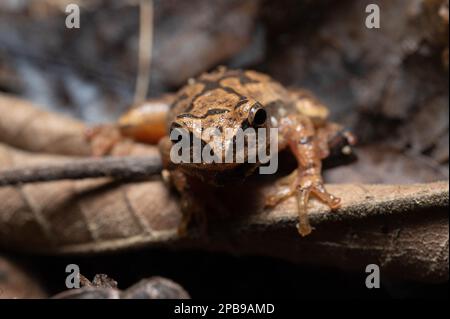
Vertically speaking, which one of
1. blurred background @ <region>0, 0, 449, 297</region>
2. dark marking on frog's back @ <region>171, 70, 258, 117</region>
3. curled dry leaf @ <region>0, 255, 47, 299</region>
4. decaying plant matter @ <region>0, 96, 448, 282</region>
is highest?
blurred background @ <region>0, 0, 449, 297</region>

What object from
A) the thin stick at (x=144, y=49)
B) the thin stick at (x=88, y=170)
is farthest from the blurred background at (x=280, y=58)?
the thin stick at (x=88, y=170)

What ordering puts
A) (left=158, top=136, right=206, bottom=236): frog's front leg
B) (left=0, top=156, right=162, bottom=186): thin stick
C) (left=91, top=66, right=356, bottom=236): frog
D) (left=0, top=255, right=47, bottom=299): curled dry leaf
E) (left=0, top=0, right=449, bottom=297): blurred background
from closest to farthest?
1. (left=91, top=66, right=356, bottom=236): frog
2. (left=0, top=255, right=47, bottom=299): curled dry leaf
3. (left=158, top=136, right=206, bottom=236): frog's front leg
4. (left=0, top=156, right=162, bottom=186): thin stick
5. (left=0, top=0, right=449, bottom=297): blurred background

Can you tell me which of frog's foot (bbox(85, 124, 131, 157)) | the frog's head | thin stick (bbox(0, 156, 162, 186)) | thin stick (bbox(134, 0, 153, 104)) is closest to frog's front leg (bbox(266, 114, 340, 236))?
the frog's head

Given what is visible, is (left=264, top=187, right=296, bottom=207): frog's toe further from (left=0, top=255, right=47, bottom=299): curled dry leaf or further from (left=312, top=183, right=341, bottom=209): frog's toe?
(left=0, top=255, right=47, bottom=299): curled dry leaf

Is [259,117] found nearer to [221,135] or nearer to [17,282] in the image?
[221,135]

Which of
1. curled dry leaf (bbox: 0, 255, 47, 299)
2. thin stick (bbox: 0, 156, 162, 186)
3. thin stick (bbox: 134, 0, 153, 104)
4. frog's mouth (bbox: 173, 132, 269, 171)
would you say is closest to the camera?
frog's mouth (bbox: 173, 132, 269, 171)

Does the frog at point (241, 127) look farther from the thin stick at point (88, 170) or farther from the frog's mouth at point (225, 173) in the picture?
the thin stick at point (88, 170)
